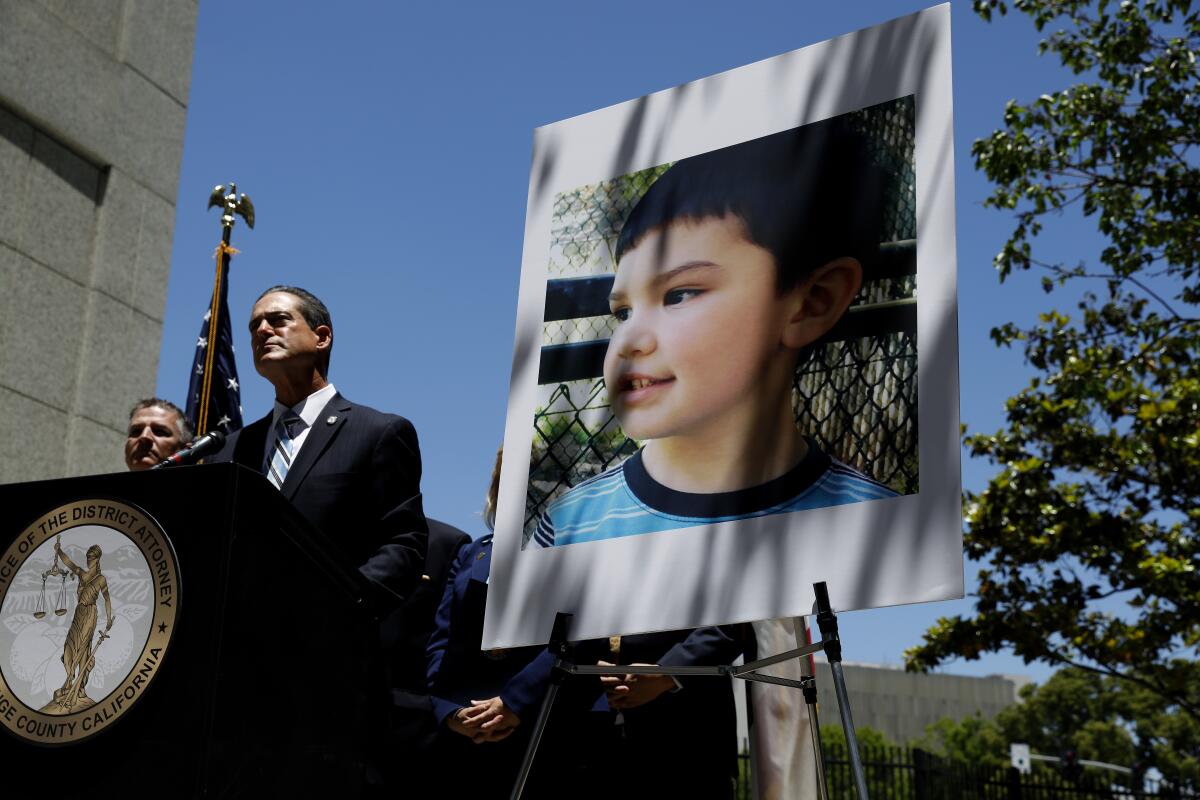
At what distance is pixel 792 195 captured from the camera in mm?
3287

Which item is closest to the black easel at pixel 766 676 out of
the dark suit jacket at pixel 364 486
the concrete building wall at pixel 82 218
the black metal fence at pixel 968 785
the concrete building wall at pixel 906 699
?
the dark suit jacket at pixel 364 486

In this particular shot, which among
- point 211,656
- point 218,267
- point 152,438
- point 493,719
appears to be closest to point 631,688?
point 493,719

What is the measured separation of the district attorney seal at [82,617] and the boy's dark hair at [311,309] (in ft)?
4.66

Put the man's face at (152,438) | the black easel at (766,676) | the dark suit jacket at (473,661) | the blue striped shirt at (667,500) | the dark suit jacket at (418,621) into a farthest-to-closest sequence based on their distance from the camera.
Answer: the man's face at (152,438) → the dark suit jacket at (418,621) → the dark suit jacket at (473,661) → the blue striped shirt at (667,500) → the black easel at (766,676)

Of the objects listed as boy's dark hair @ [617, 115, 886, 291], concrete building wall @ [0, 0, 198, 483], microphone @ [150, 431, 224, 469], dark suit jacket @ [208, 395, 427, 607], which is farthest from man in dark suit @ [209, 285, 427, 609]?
concrete building wall @ [0, 0, 198, 483]

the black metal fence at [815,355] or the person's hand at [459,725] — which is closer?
the black metal fence at [815,355]

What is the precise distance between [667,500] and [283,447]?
1190 mm

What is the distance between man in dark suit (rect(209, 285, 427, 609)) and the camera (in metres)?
3.47

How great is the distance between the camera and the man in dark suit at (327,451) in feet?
11.4

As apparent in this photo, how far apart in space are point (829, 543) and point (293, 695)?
48.5 inches

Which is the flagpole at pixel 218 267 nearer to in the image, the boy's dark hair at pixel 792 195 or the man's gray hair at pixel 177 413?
the man's gray hair at pixel 177 413

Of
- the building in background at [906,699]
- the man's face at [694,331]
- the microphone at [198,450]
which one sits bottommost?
the microphone at [198,450]

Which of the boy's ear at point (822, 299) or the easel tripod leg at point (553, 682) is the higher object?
the boy's ear at point (822, 299)

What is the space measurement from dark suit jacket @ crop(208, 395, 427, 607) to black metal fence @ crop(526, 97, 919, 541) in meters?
0.34
